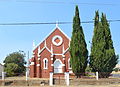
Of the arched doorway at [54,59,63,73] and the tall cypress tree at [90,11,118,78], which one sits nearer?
the tall cypress tree at [90,11,118,78]

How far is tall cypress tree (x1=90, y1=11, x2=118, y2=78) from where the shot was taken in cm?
3450

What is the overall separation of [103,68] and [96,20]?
670 cm

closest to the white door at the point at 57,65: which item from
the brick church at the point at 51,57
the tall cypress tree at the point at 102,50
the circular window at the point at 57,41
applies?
the brick church at the point at 51,57

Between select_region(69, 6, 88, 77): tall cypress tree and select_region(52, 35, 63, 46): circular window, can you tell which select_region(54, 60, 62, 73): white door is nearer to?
select_region(52, 35, 63, 46): circular window

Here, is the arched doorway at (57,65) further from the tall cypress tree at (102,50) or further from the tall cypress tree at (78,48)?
the tall cypress tree at (102,50)

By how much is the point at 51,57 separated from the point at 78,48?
29.7 feet

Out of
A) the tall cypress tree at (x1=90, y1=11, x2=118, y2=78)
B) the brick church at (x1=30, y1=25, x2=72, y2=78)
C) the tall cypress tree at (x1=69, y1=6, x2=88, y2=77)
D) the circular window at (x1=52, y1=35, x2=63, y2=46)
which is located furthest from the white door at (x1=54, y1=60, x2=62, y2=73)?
the tall cypress tree at (x1=90, y1=11, x2=118, y2=78)

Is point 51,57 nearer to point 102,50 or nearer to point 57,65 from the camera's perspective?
point 57,65

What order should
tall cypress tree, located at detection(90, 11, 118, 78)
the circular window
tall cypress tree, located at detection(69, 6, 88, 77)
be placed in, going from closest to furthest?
tall cypress tree, located at detection(90, 11, 118, 78) < tall cypress tree, located at detection(69, 6, 88, 77) < the circular window

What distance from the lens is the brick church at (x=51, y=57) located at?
143 ft

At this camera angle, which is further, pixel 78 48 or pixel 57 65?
pixel 57 65

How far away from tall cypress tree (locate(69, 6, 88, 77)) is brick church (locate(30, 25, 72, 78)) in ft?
24.7

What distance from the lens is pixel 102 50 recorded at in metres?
34.8

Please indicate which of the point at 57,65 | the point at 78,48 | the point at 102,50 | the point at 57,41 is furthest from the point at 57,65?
the point at 102,50
